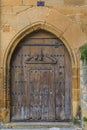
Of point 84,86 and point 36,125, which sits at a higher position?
point 84,86

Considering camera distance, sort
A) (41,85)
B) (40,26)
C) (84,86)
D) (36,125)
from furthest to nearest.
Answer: (41,85)
(40,26)
(36,125)
(84,86)

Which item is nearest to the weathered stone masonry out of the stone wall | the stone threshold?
the stone threshold

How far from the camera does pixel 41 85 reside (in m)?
9.45

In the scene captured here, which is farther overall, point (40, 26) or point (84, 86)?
point (40, 26)

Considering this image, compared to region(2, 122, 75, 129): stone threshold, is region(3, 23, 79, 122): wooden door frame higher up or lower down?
higher up

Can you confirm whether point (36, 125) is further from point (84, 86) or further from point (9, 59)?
point (84, 86)

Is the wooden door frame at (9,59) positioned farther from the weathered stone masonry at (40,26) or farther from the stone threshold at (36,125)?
the stone threshold at (36,125)

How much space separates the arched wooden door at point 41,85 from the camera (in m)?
9.44

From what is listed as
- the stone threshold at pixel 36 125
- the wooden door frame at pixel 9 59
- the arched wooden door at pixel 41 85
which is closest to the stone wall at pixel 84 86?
the wooden door frame at pixel 9 59

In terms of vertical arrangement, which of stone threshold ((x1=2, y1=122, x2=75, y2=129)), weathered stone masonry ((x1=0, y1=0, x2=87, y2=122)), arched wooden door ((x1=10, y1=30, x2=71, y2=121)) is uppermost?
weathered stone masonry ((x1=0, y1=0, x2=87, y2=122))

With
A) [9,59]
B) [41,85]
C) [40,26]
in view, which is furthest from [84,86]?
[9,59]

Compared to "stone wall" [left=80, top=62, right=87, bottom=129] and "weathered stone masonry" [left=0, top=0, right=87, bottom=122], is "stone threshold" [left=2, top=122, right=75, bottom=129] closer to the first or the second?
"weathered stone masonry" [left=0, top=0, right=87, bottom=122]

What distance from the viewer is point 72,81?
926 centimetres

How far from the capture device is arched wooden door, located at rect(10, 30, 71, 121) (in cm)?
944
